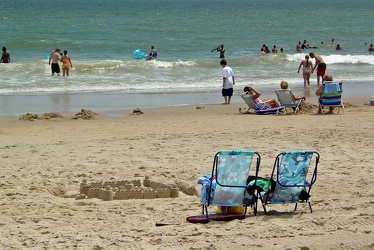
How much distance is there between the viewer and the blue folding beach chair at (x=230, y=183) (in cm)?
Answer: 701

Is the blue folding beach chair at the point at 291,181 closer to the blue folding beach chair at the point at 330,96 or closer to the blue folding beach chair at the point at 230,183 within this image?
the blue folding beach chair at the point at 230,183

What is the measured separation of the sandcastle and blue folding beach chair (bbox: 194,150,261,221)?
1125mm

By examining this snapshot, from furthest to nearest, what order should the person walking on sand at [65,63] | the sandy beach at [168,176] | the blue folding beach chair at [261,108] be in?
the person walking on sand at [65,63], the blue folding beach chair at [261,108], the sandy beach at [168,176]

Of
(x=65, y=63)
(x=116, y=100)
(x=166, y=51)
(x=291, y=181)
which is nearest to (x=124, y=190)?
(x=291, y=181)

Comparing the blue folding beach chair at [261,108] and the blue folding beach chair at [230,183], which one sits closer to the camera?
the blue folding beach chair at [230,183]

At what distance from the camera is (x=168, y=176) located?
9172 millimetres

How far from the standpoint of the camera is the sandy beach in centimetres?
651

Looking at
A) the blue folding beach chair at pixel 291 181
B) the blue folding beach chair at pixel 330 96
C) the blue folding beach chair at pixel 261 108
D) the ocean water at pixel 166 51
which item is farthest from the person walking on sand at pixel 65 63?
the blue folding beach chair at pixel 291 181

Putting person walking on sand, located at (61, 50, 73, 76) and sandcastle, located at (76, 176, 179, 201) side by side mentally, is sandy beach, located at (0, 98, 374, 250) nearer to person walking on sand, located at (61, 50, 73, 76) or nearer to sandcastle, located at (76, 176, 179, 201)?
sandcastle, located at (76, 176, 179, 201)

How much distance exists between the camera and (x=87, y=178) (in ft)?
30.0

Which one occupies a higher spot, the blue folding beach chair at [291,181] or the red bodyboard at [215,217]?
the blue folding beach chair at [291,181]

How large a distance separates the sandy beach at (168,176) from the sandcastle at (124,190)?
0.12m

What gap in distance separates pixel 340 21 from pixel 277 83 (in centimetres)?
3756

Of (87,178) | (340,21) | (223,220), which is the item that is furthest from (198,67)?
(340,21)
